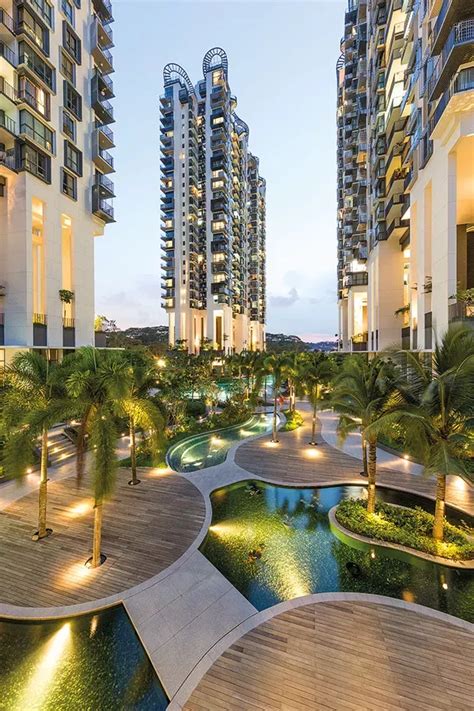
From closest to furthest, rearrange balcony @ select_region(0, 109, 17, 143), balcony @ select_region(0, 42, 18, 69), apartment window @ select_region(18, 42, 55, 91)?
1. balcony @ select_region(0, 42, 18, 69)
2. balcony @ select_region(0, 109, 17, 143)
3. apartment window @ select_region(18, 42, 55, 91)

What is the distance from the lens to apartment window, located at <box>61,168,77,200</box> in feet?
79.6

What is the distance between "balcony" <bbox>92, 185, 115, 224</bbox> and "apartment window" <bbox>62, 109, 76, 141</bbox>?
12.8ft

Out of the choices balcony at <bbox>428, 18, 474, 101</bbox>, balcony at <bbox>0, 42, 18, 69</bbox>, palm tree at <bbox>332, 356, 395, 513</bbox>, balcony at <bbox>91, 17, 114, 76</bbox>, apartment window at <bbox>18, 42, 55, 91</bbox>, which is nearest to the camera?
palm tree at <bbox>332, 356, 395, 513</bbox>

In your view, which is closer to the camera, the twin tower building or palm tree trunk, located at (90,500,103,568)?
palm tree trunk, located at (90,500,103,568)

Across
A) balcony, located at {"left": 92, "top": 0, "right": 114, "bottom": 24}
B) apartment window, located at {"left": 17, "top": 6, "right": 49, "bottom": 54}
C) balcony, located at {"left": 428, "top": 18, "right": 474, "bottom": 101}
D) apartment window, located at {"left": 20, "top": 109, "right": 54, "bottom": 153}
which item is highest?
balcony, located at {"left": 92, "top": 0, "right": 114, "bottom": 24}

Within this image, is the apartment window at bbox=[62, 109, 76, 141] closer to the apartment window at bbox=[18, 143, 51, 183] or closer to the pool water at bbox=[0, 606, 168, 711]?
the apartment window at bbox=[18, 143, 51, 183]

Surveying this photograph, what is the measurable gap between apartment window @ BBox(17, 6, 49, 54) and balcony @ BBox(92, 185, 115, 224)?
357 inches

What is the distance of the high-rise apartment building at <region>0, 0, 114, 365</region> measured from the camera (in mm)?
20609

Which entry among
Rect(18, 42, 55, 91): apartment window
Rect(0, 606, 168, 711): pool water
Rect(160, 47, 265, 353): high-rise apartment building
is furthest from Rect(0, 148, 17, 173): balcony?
Rect(160, 47, 265, 353): high-rise apartment building

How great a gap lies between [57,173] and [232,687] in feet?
97.7

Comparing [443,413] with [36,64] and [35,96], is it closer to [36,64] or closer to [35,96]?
[35,96]

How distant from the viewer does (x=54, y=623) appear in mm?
6930

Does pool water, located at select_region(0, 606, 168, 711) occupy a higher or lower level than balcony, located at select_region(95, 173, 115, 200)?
lower

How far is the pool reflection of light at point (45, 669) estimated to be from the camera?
544 centimetres
